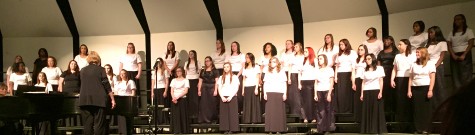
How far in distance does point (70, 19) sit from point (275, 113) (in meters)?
5.59

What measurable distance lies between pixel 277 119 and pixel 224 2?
10.6ft

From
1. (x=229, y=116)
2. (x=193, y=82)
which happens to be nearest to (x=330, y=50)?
(x=229, y=116)

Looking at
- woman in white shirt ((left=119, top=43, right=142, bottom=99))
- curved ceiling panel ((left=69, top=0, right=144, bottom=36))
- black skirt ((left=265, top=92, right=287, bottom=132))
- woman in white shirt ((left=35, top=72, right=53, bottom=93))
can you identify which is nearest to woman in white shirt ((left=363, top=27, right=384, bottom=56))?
black skirt ((left=265, top=92, right=287, bottom=132))

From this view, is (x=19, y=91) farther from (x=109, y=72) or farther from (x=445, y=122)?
(x=445, y=122)

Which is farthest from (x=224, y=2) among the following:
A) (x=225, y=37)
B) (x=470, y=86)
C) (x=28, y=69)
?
(x=470, y=86)

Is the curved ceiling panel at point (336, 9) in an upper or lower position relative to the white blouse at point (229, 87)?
upper

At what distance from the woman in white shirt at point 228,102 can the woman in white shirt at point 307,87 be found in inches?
43.7

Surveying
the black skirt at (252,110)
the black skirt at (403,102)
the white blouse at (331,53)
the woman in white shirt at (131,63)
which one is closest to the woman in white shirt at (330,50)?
the white blouse at (331,53)

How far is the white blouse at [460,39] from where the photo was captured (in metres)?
8.05

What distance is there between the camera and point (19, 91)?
6.57m

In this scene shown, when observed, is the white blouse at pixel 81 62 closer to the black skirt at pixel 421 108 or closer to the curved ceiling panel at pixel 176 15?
the curved ceiling panel at pixel 176 15

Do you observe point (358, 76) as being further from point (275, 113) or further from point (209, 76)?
point (209, 76)

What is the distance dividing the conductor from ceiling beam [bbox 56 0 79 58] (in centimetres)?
533

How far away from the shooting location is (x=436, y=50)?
329 inches
